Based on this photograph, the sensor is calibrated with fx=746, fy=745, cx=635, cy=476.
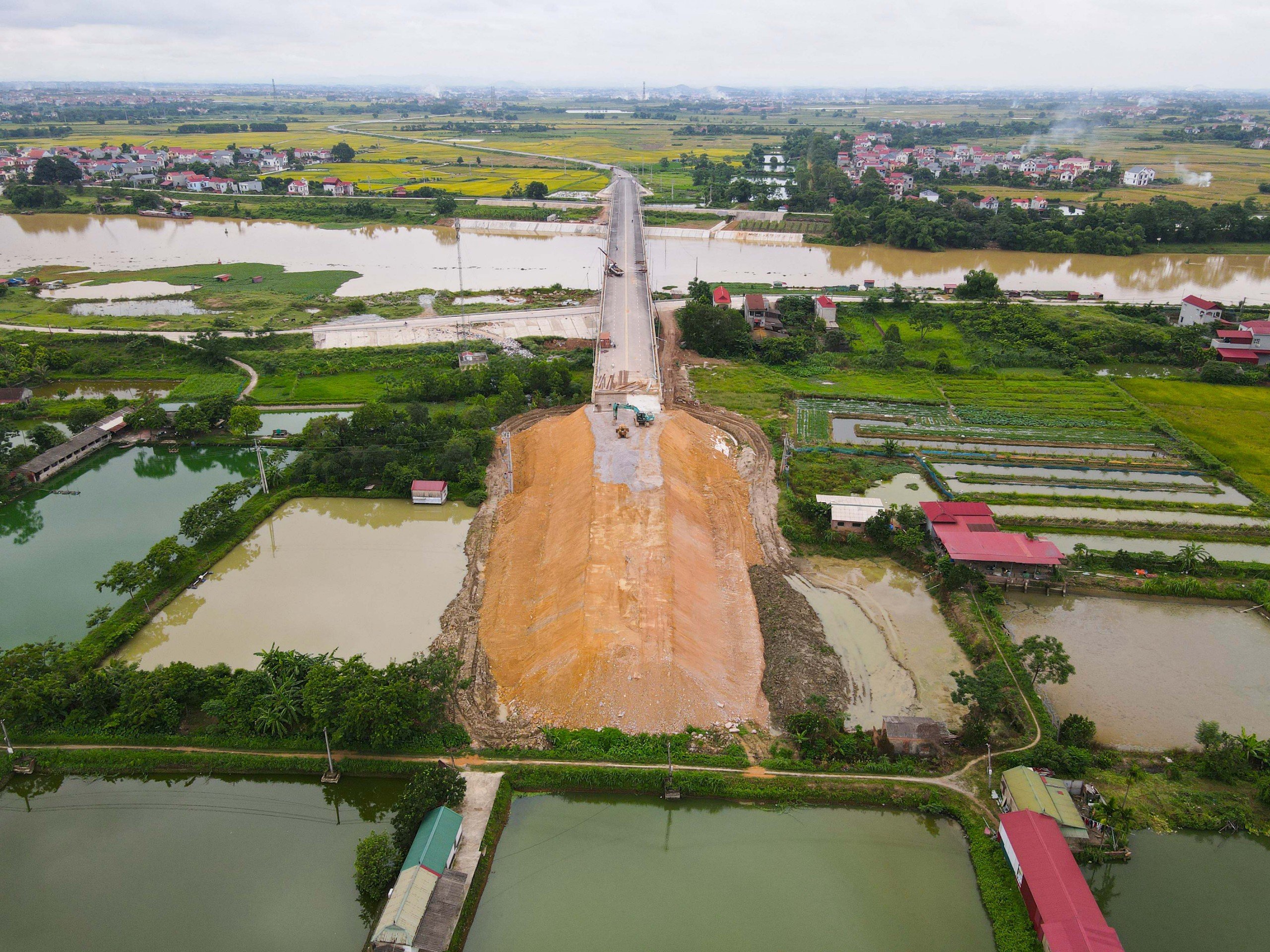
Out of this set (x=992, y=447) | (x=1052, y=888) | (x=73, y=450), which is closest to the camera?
(x=1052, y=888)

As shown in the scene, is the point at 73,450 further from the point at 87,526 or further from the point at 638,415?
the point at 638,415

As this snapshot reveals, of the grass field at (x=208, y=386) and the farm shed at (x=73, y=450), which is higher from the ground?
the grass field at (x=208, y=386)

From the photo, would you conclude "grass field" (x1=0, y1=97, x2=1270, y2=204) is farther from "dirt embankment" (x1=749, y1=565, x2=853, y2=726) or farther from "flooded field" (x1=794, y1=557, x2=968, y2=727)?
"dirt embankment" (x1=749, y1=565, x2=853, y2=726)

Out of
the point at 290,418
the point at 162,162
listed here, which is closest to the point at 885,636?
the point at 290,418

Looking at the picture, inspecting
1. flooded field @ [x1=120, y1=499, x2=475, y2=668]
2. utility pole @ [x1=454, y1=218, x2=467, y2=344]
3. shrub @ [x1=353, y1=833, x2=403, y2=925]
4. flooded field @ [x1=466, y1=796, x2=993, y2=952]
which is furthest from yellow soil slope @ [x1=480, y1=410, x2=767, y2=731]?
utility pole @ [x1=454, y1=218, x2=467, y2=344]

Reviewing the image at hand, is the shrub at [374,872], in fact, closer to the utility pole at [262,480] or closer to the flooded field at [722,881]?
the flooded field at [722,881]

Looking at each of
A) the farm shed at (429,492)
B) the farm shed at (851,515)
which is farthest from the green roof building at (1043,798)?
the farm shed at (429,492)

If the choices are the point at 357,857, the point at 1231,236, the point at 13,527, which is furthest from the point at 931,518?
the point at 1231,236
